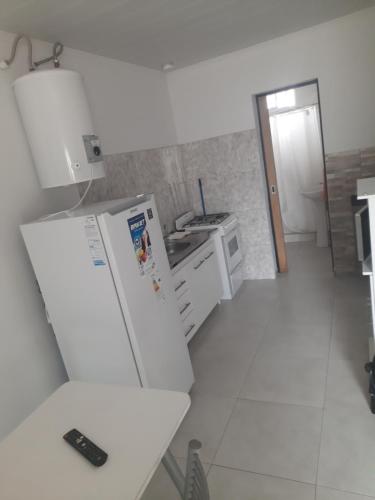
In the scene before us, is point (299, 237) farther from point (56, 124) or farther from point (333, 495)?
point (56, 124)

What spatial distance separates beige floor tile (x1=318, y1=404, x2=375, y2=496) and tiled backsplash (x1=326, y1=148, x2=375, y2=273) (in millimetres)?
2158

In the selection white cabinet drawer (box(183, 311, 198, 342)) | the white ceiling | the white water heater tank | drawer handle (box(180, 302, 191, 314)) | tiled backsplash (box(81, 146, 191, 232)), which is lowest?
white cabinet drawer (box(183, 311, 198, 342))

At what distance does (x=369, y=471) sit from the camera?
177cm

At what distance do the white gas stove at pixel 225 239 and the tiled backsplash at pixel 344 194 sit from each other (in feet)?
3.47

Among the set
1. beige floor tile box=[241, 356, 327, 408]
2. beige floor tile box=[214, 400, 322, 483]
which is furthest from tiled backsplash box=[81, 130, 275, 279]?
beige floor tile box=[214, 400, 322, 483]

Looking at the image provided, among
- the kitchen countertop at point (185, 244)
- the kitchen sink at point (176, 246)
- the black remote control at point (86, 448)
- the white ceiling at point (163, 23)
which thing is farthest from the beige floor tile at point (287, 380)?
the white ceiling at point (163, 23)

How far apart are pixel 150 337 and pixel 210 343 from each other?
48.4 inches

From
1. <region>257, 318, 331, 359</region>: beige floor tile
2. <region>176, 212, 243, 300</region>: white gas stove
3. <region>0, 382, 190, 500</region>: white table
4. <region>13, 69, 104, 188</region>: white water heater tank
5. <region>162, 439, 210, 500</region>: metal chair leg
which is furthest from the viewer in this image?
<region>176, 212, 243, 300</region>: white gas stove

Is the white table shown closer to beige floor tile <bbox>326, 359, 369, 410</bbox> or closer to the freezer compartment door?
the freezer compartment door

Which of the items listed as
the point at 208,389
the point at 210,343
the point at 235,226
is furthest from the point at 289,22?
the point at 208,389

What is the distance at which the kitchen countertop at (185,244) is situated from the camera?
3119mm

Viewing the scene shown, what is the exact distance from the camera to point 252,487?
1.82 meters

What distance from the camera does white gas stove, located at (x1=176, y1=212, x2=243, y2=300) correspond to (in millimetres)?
3807

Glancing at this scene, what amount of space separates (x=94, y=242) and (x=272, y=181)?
289 centimetres
